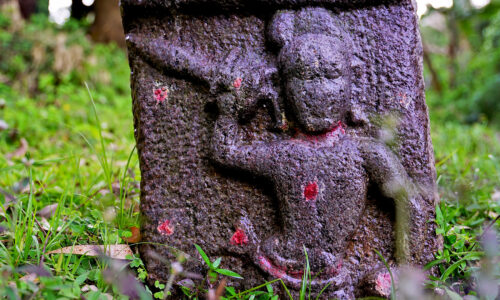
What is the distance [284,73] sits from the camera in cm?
148

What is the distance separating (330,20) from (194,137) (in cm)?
65

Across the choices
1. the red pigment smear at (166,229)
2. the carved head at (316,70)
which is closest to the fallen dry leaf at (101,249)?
the red pigment smear at (166,229)

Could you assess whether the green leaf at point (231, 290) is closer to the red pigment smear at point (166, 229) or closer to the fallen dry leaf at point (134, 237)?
the red pigment smear at point (166, 229)

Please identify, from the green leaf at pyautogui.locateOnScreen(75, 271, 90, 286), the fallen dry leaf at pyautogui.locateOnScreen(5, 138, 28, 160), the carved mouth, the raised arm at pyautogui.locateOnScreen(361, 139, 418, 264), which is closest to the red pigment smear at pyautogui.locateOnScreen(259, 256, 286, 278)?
the carved mouth

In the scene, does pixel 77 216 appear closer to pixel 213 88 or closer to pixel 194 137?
pixel 194 137

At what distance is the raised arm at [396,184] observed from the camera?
1437mm

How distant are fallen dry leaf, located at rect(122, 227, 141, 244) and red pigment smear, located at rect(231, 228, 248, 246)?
38cm

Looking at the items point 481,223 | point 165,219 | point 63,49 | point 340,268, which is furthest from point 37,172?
point 63,49

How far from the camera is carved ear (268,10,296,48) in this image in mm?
1487

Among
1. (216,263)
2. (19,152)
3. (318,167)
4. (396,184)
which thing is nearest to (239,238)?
(216,263)

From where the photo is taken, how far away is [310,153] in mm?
1440

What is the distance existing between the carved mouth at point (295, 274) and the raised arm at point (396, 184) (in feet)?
0.78

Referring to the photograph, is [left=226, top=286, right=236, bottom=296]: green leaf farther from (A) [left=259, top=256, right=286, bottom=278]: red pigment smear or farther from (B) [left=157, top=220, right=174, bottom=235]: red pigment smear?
(B) [left=157, top=220, right=174, bottom=235]: red pigment smear

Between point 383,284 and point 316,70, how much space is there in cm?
76
